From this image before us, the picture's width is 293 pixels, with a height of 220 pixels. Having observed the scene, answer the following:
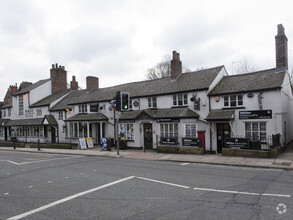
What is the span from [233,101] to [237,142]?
129 inches

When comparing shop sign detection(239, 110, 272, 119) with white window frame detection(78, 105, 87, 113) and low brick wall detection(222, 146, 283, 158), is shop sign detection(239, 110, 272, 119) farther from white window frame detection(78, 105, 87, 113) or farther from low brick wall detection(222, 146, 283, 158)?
white window frame detection(78, 105, 87, 113)

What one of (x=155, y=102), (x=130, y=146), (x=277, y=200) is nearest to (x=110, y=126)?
(x=130, y=146)

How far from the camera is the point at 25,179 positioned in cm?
1005

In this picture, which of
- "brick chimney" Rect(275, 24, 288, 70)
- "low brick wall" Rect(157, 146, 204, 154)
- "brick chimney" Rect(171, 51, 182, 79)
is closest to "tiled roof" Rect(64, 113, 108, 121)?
"low brick wall" Rect(157, 146, 204, 154)

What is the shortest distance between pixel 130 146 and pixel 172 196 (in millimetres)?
14872

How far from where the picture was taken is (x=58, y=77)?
3547cm

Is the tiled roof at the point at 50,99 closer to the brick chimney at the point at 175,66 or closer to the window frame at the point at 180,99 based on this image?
the brick chimney at the point at 175,66

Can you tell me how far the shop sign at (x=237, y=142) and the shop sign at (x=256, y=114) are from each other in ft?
6.13

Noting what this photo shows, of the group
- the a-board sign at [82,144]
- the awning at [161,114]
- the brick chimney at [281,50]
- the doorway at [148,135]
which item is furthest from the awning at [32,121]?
the brick chimney at [281,50]

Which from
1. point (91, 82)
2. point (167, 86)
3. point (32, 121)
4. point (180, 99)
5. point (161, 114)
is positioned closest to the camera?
point (180, 99)

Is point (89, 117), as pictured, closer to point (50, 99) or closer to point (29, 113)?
point (50, 99)

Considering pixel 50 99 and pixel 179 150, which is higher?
pixel 50 99

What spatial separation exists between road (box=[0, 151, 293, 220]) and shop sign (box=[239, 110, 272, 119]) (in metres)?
5.14

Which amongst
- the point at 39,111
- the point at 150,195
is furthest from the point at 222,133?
the point at 39,111
